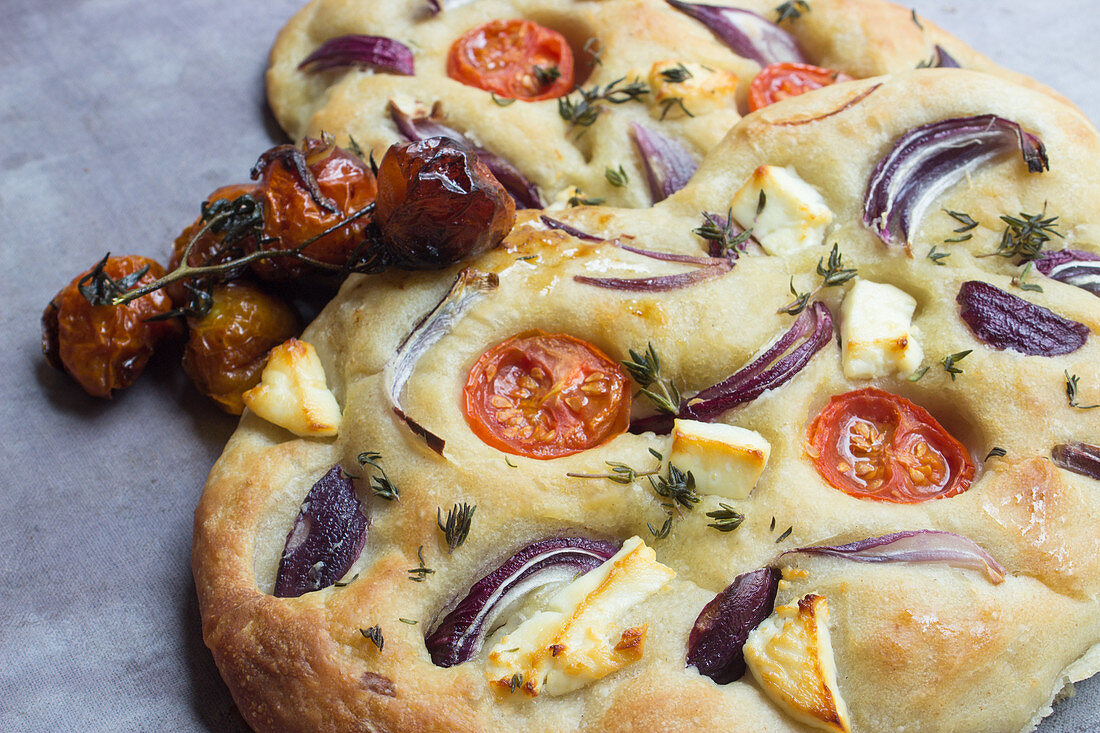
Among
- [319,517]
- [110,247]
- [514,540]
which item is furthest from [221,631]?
[110,247]

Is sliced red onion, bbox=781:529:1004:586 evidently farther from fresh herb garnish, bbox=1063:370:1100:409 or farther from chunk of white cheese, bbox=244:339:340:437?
chunk of white cheese, bbox=244:339:340:437

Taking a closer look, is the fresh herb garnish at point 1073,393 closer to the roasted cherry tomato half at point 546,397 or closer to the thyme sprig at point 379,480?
the roasted cherry tomato half at point 546,397

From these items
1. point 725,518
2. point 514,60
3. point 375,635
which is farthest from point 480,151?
point 375,635

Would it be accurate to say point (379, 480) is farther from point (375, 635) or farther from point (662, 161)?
point (662, 161)

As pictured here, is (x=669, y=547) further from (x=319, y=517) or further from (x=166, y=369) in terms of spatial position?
(x=166, y=369)

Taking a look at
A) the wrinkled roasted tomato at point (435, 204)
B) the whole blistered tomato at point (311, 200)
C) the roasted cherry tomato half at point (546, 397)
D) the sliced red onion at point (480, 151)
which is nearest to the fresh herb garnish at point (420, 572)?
the roasted cherry tomato half at point (546, 397)

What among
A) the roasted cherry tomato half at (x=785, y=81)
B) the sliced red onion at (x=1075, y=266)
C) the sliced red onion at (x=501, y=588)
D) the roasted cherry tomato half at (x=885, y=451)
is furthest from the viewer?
the roasted cherry tomato half at (x=785, y=81)
